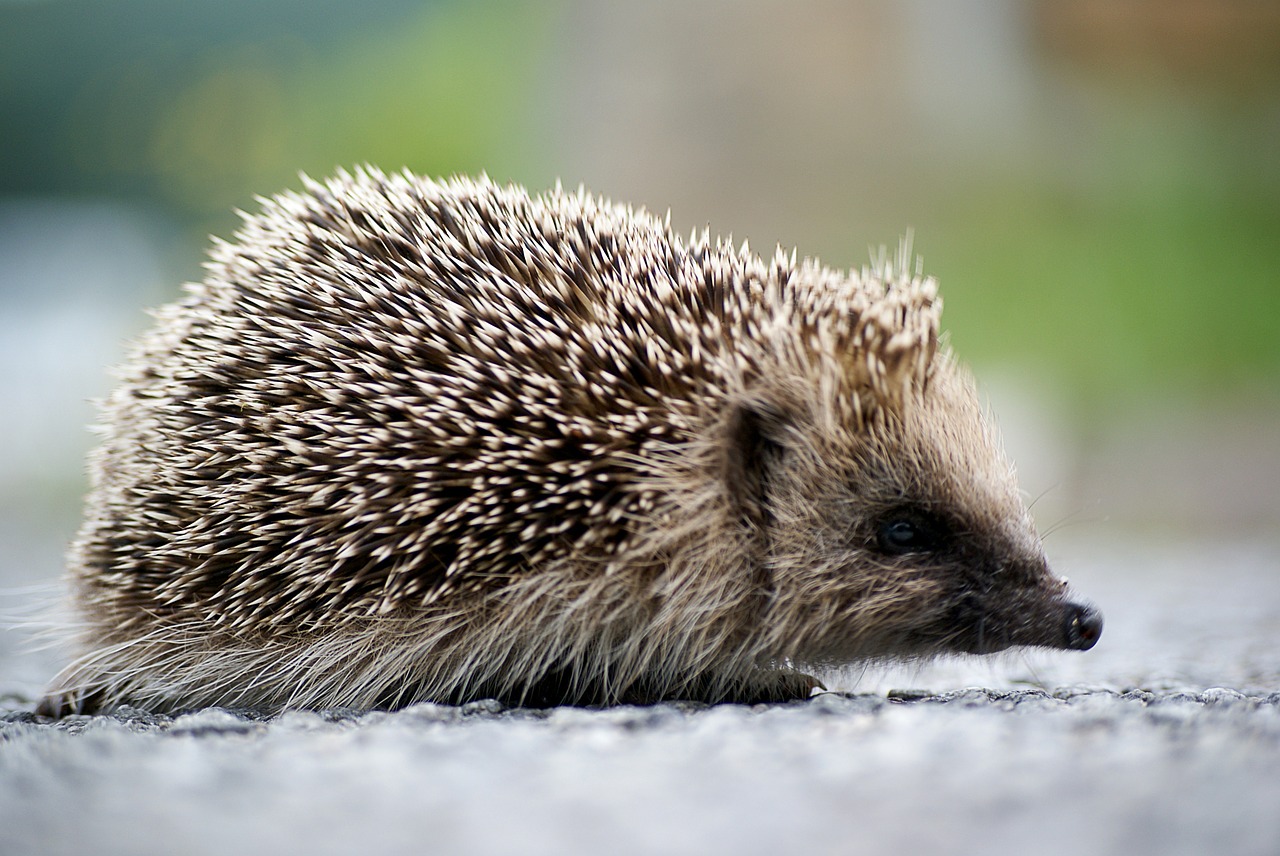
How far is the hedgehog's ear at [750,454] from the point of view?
134 inches

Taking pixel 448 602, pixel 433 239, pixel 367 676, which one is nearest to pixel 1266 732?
pixel 448 602

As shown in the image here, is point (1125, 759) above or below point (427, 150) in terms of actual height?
below

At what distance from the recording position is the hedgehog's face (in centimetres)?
338

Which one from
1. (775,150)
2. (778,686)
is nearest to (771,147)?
(775,150)

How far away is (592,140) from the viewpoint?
14406mm

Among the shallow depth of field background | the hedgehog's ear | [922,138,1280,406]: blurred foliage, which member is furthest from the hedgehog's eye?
[922,138,1280,406]: blurred foliage

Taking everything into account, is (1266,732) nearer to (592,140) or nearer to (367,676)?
(367,676)

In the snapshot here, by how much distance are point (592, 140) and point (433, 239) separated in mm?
11130

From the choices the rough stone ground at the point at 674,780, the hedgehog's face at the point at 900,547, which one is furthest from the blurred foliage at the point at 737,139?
the rough stone ground at the point at 674,780

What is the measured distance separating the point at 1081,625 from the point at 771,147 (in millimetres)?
11516

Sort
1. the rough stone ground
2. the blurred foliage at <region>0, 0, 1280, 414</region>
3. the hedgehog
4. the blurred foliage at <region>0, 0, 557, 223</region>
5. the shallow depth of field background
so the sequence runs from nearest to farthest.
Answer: the rough stone ground
the hedgehog
the shallow depth of field background
the blurred foliage at <region>0, 0, 1280, 414</region>
the blurred foliage at <region>0, 0, 557, 223</region>

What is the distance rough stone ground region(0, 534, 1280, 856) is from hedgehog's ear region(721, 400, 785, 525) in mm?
601

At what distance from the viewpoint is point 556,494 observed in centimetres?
321

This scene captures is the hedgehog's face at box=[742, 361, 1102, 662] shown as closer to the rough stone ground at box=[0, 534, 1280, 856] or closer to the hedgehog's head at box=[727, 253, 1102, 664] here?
the hedgehog's head at box=[727, 253, 1102, 664]
